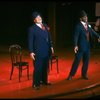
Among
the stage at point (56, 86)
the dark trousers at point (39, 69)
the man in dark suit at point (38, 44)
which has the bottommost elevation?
the stage at point (56, 86)

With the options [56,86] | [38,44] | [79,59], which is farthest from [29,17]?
[38,44]

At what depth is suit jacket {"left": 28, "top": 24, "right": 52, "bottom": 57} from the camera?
11250 millimetres

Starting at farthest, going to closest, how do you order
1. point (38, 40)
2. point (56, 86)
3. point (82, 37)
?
point (82, 37), point (56, 86), point (38, 40)

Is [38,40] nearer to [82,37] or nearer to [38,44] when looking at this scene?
[38,44]

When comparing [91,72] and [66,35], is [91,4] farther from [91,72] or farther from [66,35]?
[91,72]

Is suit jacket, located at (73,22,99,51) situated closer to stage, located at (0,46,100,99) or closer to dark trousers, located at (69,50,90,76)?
dark trousers, located at (69,50,90,76)

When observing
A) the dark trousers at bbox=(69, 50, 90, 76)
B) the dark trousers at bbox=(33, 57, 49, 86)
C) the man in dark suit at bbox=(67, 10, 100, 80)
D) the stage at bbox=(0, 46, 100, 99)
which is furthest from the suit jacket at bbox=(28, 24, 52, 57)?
the dark trousers at bbox=(69, 50, 90, 76)

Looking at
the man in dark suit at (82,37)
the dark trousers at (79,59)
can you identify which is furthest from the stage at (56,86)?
the man in dark suit at (82,37)

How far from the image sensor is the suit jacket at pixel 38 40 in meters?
11.2

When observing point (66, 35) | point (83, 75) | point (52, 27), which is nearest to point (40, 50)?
point (83, 75)

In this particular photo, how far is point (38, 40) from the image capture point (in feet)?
37.2

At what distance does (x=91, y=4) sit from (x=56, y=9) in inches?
67.5

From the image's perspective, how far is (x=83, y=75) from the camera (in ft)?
42.3

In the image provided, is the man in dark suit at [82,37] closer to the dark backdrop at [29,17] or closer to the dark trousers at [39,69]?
the dark trousers at [39,69]
